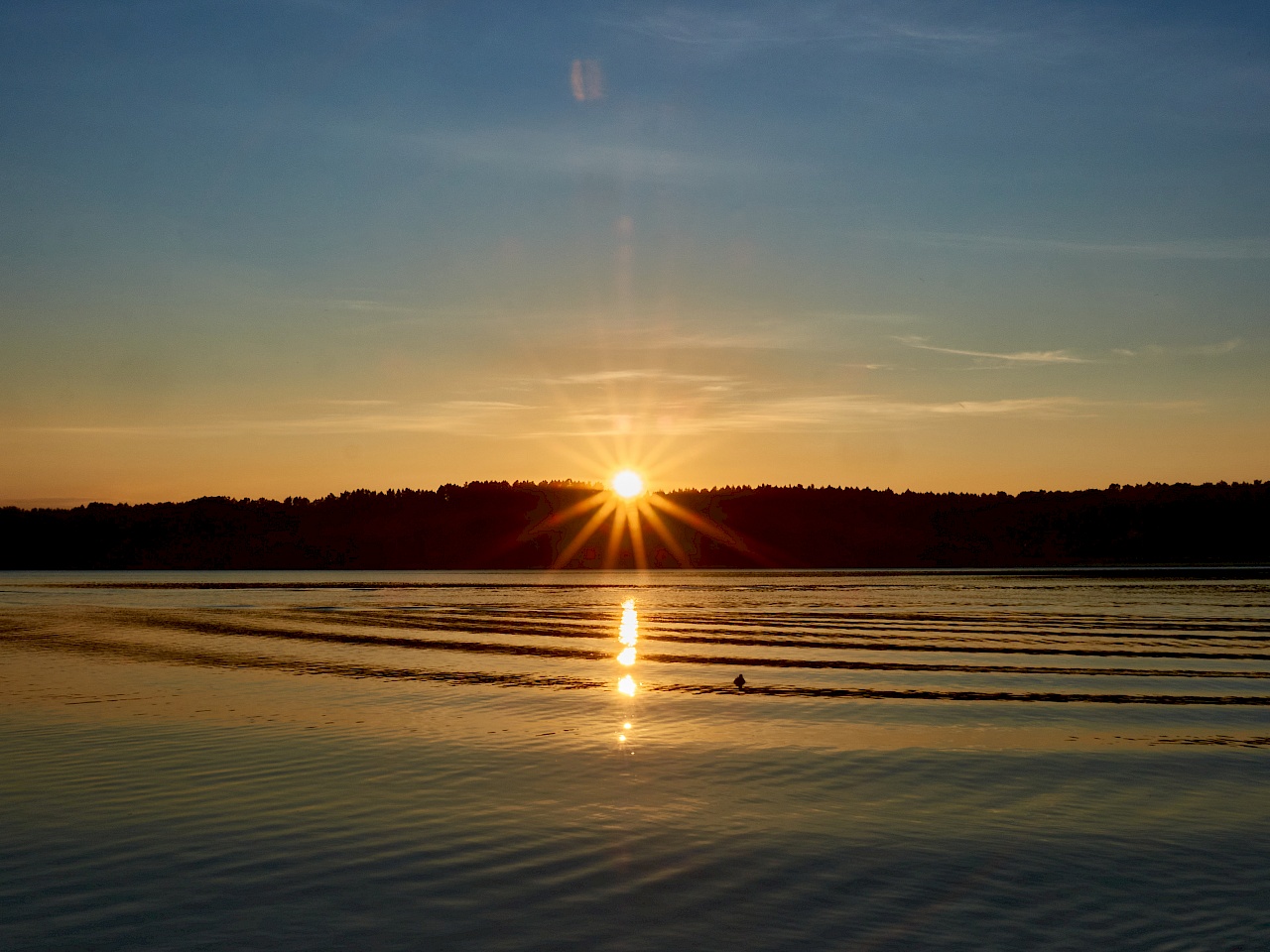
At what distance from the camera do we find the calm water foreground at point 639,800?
11.7 meters

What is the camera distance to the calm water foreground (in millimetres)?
11711

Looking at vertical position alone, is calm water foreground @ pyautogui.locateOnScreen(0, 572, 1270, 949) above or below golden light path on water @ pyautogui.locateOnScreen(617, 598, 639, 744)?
above

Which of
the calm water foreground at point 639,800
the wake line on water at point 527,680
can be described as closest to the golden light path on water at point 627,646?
the calm water foreground at point 639,800

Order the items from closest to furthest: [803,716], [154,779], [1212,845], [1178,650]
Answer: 1. [1212,845]
2. [154,779]
3. [803,716]
4. [1178,650]

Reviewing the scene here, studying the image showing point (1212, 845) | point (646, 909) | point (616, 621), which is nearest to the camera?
point (646, 909)

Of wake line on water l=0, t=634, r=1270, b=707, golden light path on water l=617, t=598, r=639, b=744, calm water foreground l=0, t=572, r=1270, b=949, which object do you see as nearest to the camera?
calm water foreground l=0, t=572, r=1270, b=949

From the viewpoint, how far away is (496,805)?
17.1 meters

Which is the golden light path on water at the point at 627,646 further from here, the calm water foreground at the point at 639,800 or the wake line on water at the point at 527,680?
the wake line on water at the point at 527,680

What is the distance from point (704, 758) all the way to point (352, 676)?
17.0m

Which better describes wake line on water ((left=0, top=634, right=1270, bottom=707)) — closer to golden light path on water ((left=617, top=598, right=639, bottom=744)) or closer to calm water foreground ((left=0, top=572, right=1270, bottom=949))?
calm water foreground ((left=0, top=572, right=1270, bottom=949))

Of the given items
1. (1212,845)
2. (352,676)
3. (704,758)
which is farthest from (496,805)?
(352,676)

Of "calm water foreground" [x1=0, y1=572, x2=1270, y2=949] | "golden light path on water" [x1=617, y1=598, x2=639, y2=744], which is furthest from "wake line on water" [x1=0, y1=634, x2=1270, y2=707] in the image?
"golden light path on water" [x1=617, y1=598, x2=639, y2=744]

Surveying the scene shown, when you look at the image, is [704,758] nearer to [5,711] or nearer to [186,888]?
[186,888]

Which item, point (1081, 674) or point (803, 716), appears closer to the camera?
point (803, 716)
